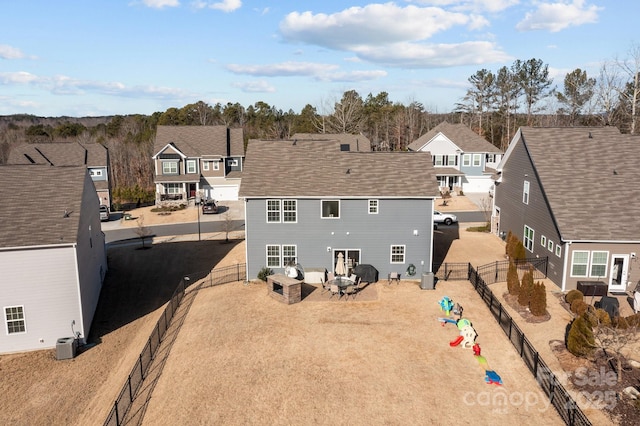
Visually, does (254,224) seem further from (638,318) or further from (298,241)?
(638,318)

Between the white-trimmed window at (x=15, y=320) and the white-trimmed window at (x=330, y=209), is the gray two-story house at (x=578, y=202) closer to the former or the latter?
the white-trimmed window at (x=330, y=209)

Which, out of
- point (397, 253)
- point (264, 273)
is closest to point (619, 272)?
point (397, 253)

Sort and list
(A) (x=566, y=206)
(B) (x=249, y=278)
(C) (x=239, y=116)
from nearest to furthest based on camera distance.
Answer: (A) (x=566, y=206) < (B) (x=249, y=278) < (C) (x=239, y=116)

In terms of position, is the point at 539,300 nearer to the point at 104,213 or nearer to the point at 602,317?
the point at 602,317

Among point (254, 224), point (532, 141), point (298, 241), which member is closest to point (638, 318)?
point (532, 141)

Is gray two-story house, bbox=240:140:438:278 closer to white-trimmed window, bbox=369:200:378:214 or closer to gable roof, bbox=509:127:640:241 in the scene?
white-trimmed window, bbox=369:200:378:214

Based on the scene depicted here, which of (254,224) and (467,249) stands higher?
(254,224)

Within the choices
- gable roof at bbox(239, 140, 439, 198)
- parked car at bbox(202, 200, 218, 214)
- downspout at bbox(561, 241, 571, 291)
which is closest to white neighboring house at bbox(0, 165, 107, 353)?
gable roof at bbox(239, 140, 439, 198)
